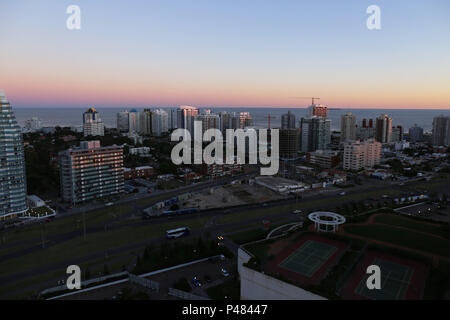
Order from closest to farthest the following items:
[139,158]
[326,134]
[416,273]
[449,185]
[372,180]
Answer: [416,273] < [449,185] < [372,180] < [139,158] < [326,134]

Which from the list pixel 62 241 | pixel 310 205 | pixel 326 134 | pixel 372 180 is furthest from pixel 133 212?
pixel 326 134

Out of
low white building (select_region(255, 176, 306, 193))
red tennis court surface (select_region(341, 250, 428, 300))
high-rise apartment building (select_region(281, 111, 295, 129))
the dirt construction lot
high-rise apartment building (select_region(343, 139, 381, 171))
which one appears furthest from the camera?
high-rise apartment building (select_region(281, 111, 295, 129))

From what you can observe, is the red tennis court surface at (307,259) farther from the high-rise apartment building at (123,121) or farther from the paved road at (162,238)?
the high-rise apartment building at (123,121)

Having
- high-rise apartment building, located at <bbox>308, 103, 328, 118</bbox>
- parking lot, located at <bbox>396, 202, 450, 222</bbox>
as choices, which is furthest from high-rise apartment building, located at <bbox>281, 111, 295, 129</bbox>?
parking lot, located at <bbox>396, 202, 450, 222</bbox>

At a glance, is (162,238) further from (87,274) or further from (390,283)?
(390,283)

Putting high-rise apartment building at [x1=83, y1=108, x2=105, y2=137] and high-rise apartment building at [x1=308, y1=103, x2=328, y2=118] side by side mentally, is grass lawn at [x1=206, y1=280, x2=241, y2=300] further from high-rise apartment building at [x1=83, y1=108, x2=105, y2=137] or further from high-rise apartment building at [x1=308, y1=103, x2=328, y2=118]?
high-rise apartment building at [x1=308, y1=103, x2=328, y2=118]

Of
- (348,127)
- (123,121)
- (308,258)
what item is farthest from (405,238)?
(123,121)

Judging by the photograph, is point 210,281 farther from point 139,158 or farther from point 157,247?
point 139,158
